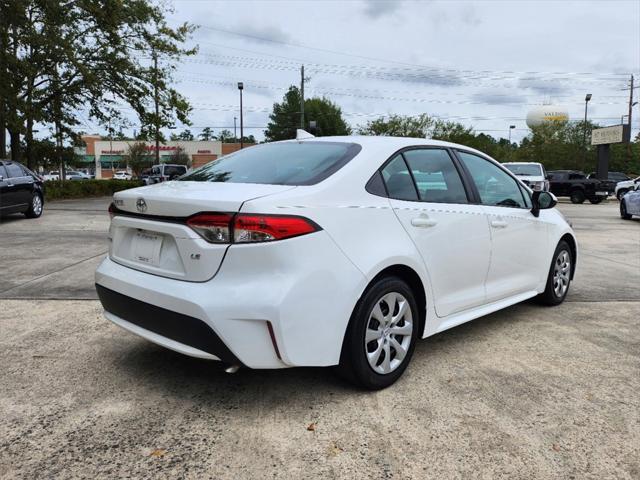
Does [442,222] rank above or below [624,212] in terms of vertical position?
above

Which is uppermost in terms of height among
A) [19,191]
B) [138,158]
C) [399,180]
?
[138,158]

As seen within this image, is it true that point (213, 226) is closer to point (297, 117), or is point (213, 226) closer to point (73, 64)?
point (73, 64)

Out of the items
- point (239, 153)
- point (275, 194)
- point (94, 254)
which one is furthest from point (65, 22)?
point (275, 194)

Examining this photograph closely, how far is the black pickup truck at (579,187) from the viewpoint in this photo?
25594 millimetres

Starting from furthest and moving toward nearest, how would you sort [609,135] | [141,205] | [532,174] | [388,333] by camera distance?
[609,135] < [532,174] < [388,333] < [141,205]

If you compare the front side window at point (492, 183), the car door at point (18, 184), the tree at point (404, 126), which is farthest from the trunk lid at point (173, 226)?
the tree at point (404, 126)

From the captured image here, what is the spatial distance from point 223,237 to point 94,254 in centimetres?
612

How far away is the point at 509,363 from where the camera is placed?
3.78m

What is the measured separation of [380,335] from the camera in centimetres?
321

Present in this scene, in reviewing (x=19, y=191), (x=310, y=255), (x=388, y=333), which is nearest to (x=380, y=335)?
(x=388, y=333)

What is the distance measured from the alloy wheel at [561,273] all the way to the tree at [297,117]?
218ft

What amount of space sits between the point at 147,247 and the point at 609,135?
3636cm

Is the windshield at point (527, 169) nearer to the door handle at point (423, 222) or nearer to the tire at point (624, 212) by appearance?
the tire at point (624, 212)

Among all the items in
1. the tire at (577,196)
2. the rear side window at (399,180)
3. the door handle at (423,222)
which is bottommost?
the tire at (577,196)
